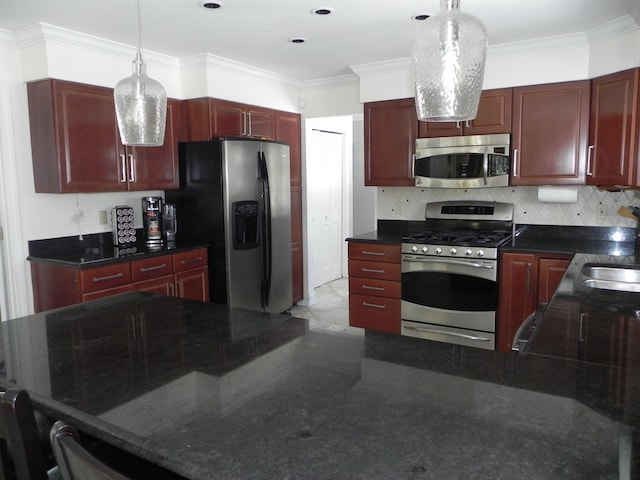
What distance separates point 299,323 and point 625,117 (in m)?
2.65

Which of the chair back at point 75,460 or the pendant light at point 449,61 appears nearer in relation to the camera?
the chair back at point 75,460

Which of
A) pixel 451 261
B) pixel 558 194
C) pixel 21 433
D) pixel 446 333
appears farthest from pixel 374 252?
pixel 21 433

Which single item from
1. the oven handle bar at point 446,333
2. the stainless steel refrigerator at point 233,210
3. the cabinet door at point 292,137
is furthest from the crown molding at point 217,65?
the oven handle bar at point 446,333

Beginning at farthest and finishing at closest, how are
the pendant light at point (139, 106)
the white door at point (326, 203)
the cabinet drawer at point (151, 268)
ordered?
the white door at point (326, 203), the cabinet drawer at point (151, 268), the pendant light at point (139, 106)

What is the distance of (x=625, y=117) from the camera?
3.07 m

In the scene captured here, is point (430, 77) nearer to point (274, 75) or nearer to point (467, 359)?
point (467, 359)

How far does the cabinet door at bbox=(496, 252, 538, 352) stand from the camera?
3.33 m

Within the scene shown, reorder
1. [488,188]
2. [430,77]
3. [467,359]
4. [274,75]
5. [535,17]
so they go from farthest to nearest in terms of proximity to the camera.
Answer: [274,75]
[488,188]
[535,17]
[467,359]
[430,77]

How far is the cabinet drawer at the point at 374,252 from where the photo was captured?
3820mm

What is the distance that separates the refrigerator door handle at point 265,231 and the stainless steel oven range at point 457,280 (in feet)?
4.05

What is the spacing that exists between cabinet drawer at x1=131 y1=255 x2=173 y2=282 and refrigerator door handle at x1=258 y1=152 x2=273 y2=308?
91 centimetres

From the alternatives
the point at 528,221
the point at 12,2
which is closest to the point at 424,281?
the point at 528,221

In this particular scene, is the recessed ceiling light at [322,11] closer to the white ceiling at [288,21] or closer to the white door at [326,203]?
the white ceiling at [288,21]

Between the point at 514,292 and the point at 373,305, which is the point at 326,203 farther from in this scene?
the point at 514,292
